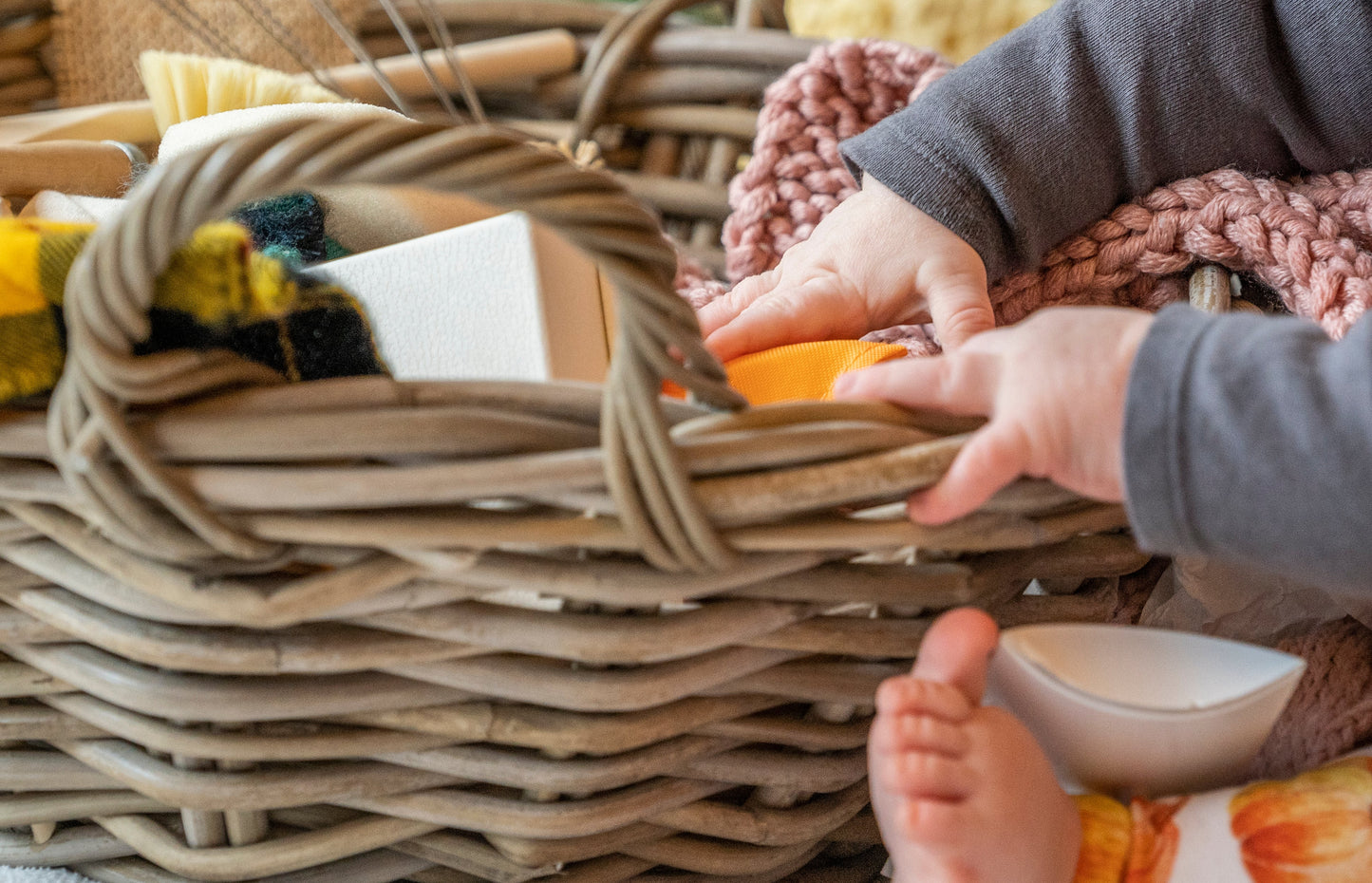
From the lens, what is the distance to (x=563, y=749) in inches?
15.0

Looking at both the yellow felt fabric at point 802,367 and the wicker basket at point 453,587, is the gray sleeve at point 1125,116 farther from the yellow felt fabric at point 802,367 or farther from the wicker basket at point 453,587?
the wicker basket at point 453,587

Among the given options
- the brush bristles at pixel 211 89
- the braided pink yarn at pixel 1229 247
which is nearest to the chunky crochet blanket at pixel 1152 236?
the braided pink yarn at pixel 1229 247

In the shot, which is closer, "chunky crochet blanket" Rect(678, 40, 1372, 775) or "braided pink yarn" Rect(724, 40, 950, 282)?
"chunky crochet blanket" Rect(678, 40, 1372, 775)

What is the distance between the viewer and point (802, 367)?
0.50m

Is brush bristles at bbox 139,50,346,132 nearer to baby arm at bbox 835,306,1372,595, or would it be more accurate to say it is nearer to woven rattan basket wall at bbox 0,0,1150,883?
woven rattan basket wall at bbox 0,0,1150,883

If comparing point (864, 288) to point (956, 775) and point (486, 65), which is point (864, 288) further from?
point (486, 65)

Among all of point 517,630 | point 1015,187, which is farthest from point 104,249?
point 1015,187

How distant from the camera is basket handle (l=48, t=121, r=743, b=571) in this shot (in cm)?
28

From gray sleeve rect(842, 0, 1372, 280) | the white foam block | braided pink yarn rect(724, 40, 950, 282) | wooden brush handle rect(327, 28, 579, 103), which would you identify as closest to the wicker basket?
the white foam block

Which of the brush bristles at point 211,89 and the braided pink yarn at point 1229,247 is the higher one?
the brush bristles at point 211,89

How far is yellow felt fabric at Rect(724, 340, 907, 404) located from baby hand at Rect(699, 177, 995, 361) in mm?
20

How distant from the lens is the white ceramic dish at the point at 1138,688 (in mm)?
383

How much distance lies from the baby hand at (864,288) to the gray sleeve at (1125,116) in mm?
17

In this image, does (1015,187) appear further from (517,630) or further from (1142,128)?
(517,630)
